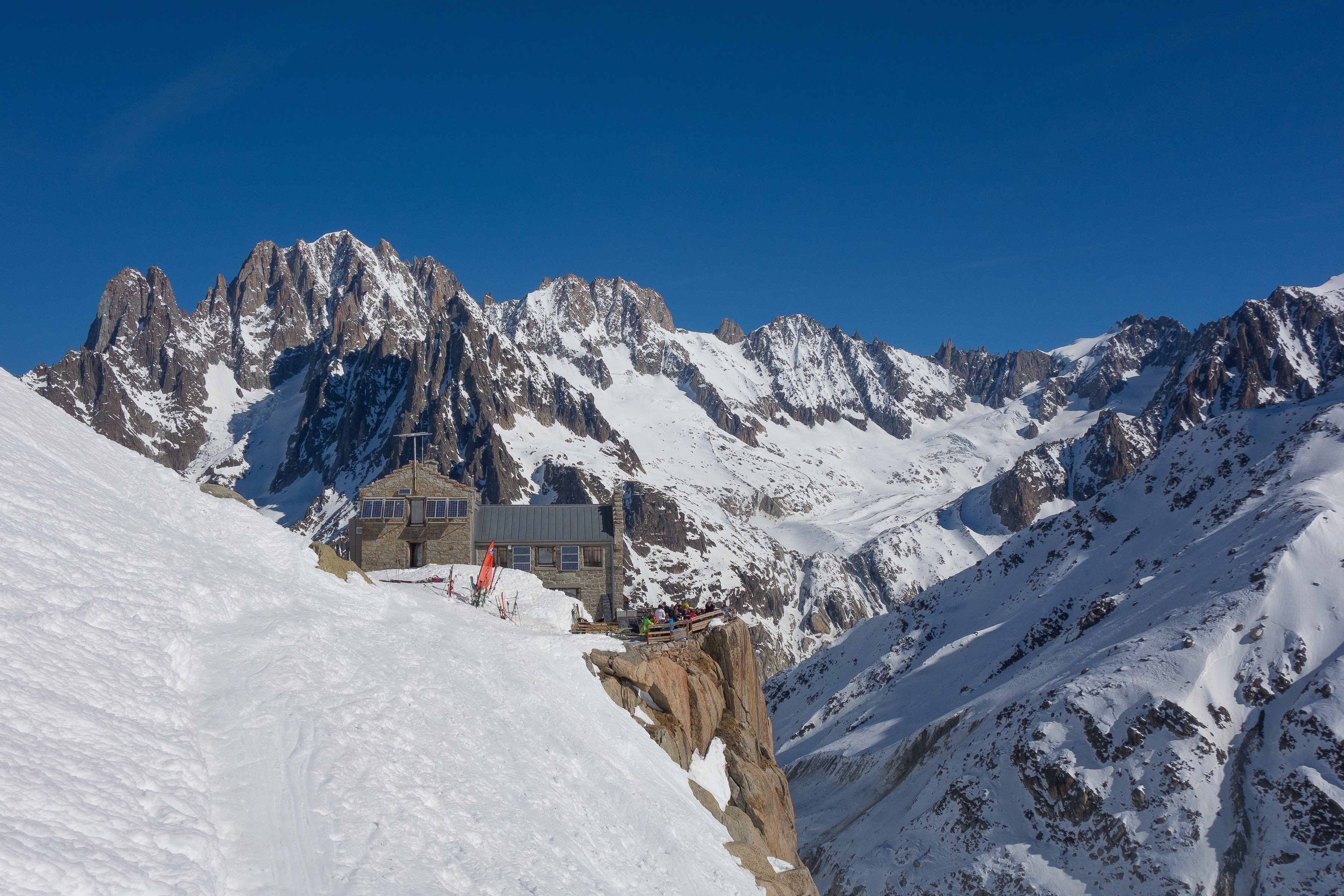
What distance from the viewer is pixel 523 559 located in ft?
151

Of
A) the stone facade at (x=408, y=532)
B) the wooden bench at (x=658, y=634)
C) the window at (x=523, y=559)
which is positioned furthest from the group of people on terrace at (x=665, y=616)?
the stone facade at (x=408, y=532)

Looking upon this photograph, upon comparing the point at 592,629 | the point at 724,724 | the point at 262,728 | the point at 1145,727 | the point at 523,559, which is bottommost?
the point at 1145,727

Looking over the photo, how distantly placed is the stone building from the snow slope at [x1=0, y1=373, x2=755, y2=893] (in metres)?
16.9

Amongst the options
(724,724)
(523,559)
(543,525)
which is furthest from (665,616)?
(543,525)

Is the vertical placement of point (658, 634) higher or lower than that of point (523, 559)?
lower

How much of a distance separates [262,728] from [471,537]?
98.1 feet

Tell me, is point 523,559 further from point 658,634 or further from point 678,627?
point 658,634

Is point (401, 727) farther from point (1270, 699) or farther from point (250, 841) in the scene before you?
point (1270, 699)

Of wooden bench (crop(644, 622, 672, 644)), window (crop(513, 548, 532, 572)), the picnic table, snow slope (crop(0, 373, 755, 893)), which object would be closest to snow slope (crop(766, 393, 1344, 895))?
the picnic table

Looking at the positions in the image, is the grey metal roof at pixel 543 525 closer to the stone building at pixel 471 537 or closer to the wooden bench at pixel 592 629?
the stone building at pixel 471 537

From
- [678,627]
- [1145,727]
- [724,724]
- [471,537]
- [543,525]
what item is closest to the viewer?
[724,724]

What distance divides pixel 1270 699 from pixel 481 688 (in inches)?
2214

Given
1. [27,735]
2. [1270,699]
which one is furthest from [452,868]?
[1270,699]

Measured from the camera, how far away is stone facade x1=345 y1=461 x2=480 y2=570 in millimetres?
44688
